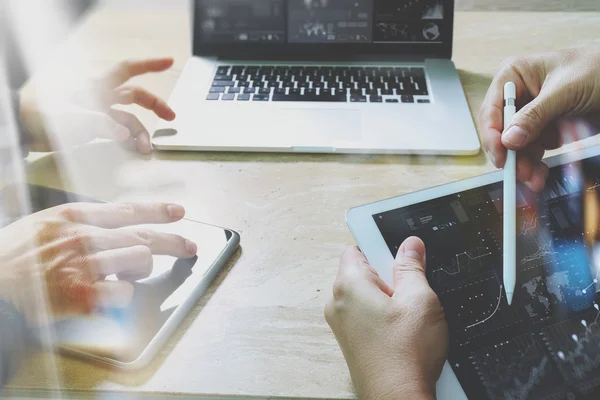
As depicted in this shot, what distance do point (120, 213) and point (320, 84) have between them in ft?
1.39

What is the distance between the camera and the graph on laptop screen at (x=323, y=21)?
43.3 inches

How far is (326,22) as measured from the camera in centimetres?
111

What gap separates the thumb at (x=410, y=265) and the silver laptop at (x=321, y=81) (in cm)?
26

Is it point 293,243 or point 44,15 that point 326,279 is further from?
point 44,15

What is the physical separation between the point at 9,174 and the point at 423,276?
2.00ft

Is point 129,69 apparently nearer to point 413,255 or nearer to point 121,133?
point 121,133

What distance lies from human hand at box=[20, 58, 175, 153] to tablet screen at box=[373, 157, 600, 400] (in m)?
0.43

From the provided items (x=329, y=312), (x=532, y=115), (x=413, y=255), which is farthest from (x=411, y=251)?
(x=532, y=115)

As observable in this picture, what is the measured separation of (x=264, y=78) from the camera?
1085 millimetres

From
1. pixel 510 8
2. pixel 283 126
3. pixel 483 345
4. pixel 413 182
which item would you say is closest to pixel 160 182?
pixel 283 126

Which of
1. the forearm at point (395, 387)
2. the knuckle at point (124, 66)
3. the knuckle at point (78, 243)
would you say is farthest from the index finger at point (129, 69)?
the forearm at point (395, 387)

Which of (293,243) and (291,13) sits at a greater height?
(291,13)

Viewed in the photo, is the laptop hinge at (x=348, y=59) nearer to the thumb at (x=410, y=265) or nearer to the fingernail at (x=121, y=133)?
the fingernail at (x=121, y=133)

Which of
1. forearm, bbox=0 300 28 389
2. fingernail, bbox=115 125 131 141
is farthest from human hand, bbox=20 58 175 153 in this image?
forearm, bbox=0 300 28 389
